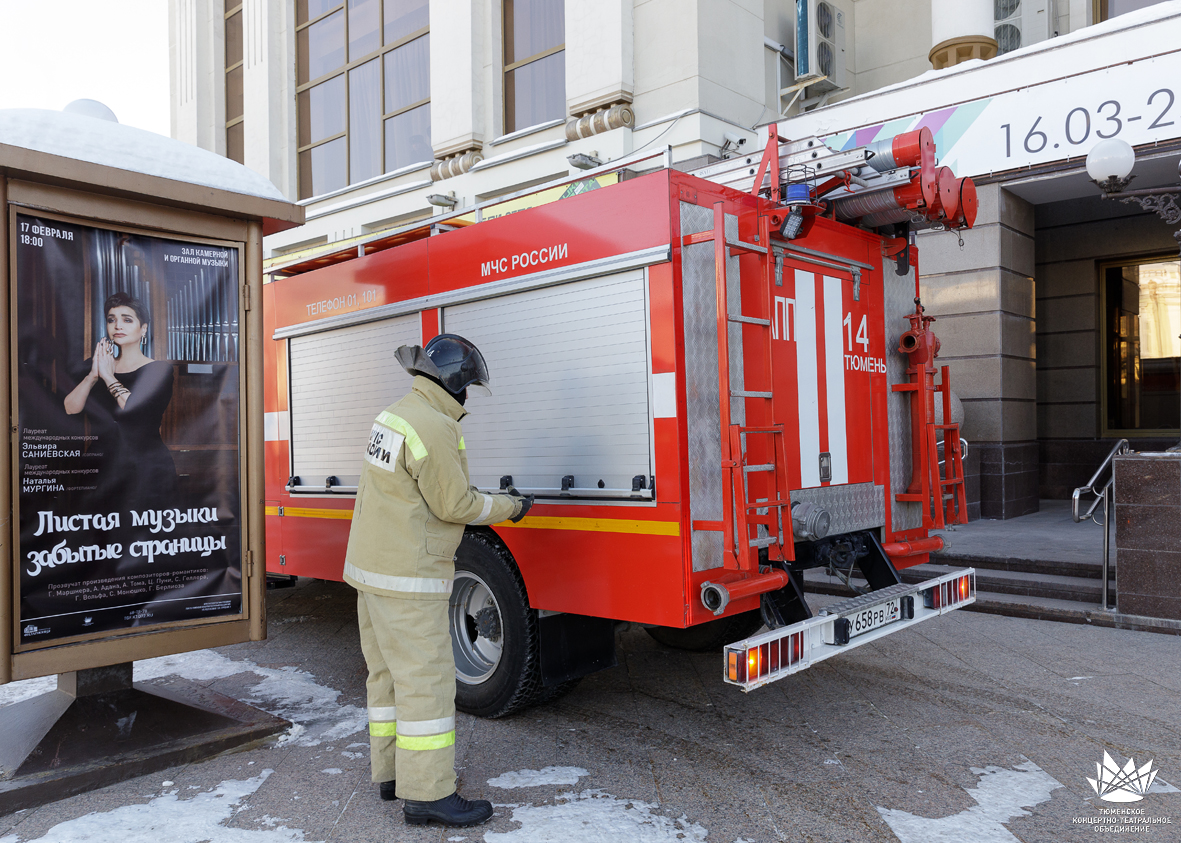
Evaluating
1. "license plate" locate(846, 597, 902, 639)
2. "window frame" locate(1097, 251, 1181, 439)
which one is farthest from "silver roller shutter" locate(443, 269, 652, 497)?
"window frame" locate(1097, 251, 1181, 439)

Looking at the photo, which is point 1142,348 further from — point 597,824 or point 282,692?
point 282,692

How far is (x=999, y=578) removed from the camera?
25.0 feet

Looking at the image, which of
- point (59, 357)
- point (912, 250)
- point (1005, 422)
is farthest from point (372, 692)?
point (1005, 422)

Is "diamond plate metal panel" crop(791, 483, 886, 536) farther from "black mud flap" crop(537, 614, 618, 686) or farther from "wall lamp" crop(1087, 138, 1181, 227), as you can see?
"wall lamp" crop(1087, 138, 1181, 227)

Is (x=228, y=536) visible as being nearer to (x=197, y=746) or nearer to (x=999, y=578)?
(x=197, y=746)

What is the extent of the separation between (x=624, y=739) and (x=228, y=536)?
2.37 meters

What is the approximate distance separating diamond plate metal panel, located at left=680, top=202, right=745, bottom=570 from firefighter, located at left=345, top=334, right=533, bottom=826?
874mm

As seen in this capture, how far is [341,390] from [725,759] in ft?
11.4

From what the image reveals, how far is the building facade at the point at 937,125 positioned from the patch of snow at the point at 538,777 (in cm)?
794

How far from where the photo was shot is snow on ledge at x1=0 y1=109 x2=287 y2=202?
3.91m

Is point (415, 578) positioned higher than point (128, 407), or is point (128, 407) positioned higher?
point (128, 407)

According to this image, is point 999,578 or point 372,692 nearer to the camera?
point 372,692

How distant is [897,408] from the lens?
5.25 m

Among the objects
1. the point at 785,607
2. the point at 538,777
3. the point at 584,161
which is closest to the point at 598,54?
the point at 584,161
